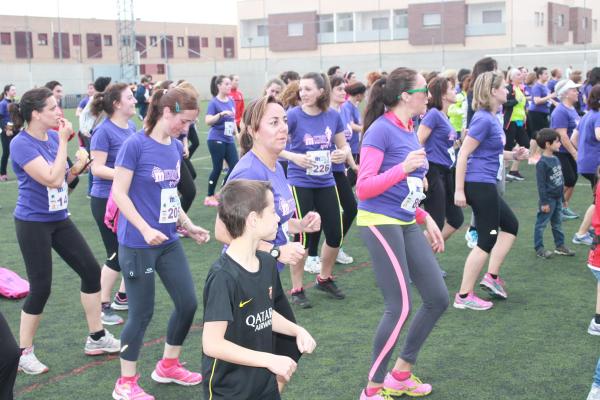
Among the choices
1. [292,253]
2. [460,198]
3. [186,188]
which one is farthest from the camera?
[186,188]

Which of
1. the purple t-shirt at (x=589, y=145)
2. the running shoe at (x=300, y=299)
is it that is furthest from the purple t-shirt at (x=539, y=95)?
the running shoe at (x=300, y=299)

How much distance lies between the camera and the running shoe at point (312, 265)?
26.3 feet

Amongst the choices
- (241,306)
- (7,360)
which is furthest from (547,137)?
(7,360)

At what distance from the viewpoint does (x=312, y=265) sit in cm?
805

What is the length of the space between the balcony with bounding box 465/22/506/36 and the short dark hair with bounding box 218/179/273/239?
4848cm

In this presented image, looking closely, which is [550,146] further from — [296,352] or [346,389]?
[296,352]

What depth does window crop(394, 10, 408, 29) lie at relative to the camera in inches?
2149

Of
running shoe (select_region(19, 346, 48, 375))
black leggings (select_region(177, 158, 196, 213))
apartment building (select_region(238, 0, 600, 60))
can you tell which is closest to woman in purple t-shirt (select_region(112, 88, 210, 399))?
running shoe (select_region(19, 346, 48, 375))

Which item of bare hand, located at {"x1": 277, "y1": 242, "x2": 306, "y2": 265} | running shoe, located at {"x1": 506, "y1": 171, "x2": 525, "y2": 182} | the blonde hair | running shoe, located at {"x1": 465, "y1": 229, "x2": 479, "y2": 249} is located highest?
the blonde hair

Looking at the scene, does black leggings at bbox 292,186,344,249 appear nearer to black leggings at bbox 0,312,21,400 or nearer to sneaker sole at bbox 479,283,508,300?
sneaker sole at bbox 479,283,508,300

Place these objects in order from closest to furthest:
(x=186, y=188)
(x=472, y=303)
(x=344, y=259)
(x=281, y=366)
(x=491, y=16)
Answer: (x=281, y=366)
(x=472, y=303)
(x=344, y=259)
(x=186, y=188)
(x=491, y=16)

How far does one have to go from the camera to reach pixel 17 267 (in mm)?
8672

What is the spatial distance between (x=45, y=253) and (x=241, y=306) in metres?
2.67

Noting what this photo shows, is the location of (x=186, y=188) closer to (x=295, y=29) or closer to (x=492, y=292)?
(x=492, y=292)
